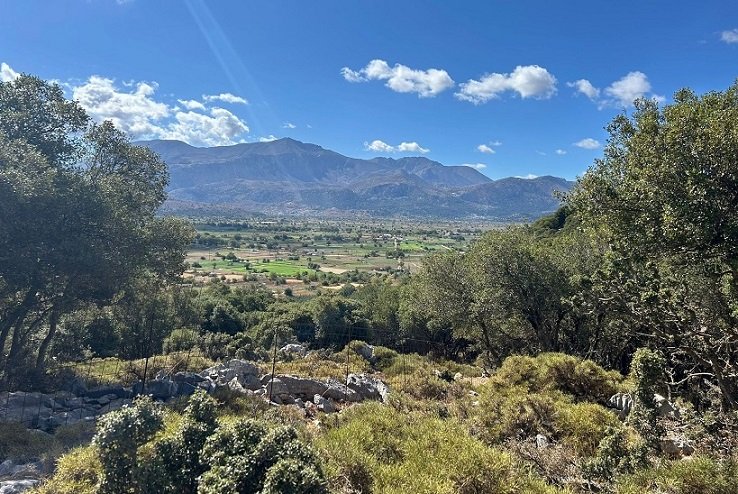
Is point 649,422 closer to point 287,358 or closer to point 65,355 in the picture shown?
point 287,358

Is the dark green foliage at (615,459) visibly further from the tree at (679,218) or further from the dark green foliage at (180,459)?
the dark green foliage at (180,459)

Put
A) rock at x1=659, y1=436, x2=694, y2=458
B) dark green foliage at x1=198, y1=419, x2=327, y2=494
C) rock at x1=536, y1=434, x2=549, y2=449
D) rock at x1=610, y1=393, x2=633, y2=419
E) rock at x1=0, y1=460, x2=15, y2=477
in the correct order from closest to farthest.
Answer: dark green foliage at x1=198, y1=419, x2=327, y2=494 < rock at x1=0, y1=460, x2=15, y2=477 < rock at x1=659, y1=436, x2=694, y2=458 < rock at x1=536, y1=434, x2=549, y2=449 < rock at x1=610, y1=393, x2=633, y2=419

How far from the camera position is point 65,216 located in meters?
14.2

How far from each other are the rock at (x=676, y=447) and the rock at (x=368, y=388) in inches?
321

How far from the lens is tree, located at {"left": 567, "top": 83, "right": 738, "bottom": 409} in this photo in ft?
25.7

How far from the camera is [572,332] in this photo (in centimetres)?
2105

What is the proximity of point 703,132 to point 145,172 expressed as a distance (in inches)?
822

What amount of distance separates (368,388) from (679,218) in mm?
11487

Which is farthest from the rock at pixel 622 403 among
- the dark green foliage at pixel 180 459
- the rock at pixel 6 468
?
the rock at pixel 6 468

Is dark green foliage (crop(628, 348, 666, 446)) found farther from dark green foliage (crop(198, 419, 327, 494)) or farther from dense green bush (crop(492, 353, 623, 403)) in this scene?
dark green foliage (crop(198, 419, 327, 494))

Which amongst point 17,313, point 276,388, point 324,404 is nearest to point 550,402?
point 324,404

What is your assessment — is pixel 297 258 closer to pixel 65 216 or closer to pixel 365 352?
pixel 365 352

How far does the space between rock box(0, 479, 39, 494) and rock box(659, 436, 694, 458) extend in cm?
1321

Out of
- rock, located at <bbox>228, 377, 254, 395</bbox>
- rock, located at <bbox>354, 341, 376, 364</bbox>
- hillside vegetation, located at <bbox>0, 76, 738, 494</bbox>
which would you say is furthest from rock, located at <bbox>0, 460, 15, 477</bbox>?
rock, located at <bbox>354, 341, 376, 364</bbox>
